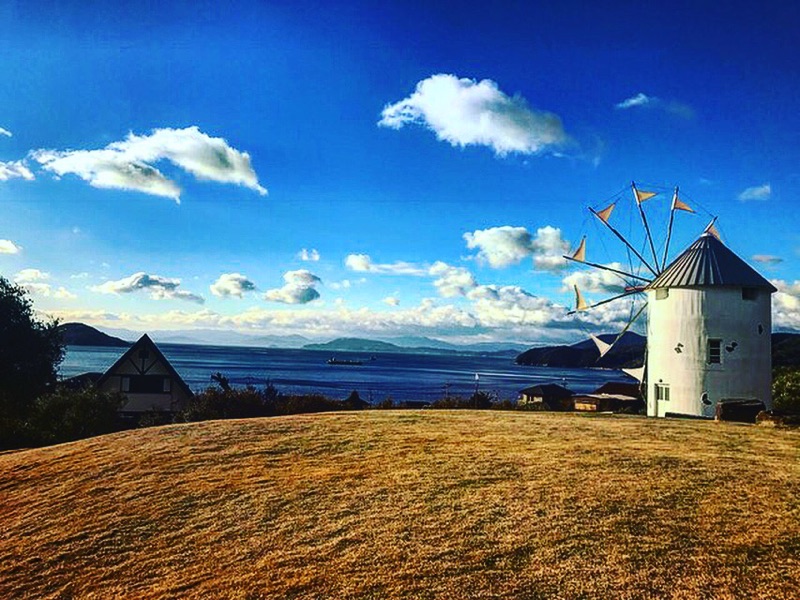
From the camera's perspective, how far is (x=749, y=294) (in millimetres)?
26172

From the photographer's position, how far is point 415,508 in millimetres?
10484

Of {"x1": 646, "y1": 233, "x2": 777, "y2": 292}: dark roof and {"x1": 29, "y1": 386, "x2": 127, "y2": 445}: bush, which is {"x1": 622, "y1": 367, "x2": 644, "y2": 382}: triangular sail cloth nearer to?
{"x1": 646, "y1": 233, "x2": 777, "y2": 292}: dark roof

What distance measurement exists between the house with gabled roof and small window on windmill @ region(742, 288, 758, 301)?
30.5 meters

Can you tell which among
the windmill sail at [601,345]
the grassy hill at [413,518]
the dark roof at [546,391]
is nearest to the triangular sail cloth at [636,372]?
the windmill sail at [601,345]

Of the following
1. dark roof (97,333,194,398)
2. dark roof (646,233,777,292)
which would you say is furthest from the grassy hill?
dark roof (97,333,194,398)

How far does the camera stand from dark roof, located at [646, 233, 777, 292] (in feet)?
85.9

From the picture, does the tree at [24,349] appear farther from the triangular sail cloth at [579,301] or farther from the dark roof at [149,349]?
the triangular sail cloth at [579,301]

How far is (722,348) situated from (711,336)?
0.62 m

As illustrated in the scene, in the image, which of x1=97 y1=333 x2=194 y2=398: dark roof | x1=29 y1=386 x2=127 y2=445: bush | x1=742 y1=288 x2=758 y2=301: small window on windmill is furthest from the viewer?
x1=97 y1=333 x2=194 y2=398: dark roof

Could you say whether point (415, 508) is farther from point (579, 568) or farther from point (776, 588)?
point (776, 588)

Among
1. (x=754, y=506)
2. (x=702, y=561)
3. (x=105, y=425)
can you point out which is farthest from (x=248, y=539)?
(x=105, y=425)

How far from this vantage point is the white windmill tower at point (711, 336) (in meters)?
25.8

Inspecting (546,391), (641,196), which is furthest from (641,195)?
(546,391)

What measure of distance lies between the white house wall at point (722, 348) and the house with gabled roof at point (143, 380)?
90.9ft
